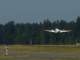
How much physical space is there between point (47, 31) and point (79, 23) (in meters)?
20.5

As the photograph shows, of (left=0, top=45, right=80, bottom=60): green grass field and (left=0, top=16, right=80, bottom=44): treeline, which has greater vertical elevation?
(left=0, top=16, right=80, bottom=44): treeline

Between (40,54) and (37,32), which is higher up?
(37,32)

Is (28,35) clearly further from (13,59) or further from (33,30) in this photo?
(13,59)

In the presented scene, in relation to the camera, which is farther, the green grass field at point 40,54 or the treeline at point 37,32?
the treeline at point 37,32

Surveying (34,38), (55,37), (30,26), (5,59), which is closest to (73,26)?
(30,26)

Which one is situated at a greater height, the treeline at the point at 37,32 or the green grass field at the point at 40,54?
the treeline at the point at 37,32

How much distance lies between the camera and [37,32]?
12106 cm

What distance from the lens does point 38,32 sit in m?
121

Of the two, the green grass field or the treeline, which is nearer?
the green grass field

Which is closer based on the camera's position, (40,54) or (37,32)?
(40,54)

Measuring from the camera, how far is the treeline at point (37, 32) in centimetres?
10762

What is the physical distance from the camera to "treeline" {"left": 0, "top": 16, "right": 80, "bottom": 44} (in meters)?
108

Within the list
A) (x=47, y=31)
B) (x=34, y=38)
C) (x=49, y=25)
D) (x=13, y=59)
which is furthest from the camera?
(x=49, y=25)

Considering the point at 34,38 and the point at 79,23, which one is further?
the point at 79,23
